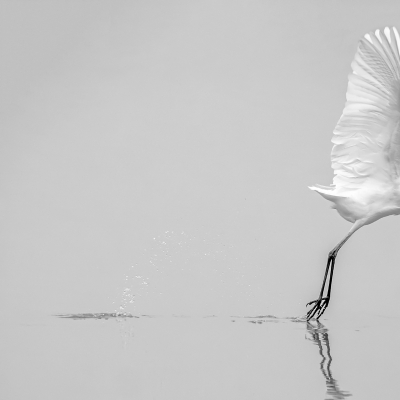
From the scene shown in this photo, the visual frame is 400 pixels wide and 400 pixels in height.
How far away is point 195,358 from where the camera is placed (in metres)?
6.73

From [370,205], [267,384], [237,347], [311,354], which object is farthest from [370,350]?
[370,205]

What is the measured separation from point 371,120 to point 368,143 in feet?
1.17

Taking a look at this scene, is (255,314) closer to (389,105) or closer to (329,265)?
(329,265)

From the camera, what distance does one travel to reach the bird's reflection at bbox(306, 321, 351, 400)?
17.2ft

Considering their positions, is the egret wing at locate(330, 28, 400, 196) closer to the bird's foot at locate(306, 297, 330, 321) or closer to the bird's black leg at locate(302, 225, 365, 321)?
the bird's black leg at locate(302, 225, 365, 321)

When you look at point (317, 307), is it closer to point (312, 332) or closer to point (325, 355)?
point (312, 332)

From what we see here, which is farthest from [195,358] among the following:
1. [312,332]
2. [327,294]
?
[327,294]

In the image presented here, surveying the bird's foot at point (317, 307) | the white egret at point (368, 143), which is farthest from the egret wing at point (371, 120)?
the bird's foot at point (317, 307)

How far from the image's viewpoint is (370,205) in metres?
9.30

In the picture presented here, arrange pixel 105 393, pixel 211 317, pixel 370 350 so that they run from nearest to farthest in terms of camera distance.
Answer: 1. pixel 105 393
2. pixel 370 350
3. pixel 211 317

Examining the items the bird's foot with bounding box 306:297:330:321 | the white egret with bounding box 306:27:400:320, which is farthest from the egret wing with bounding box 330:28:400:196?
the bird's foot with bounding box 306:297:330:321

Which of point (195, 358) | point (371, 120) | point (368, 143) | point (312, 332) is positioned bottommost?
point (312, 332)

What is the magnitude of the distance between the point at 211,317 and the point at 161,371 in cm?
304

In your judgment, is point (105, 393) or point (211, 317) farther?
point (211, 317)
